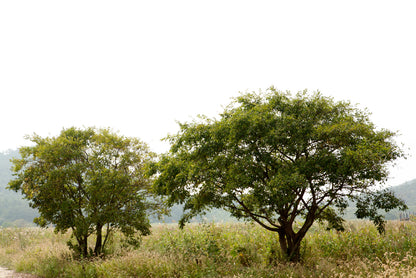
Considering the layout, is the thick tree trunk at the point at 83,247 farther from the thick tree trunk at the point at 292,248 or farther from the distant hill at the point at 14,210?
the distant hill at the point at 14,210

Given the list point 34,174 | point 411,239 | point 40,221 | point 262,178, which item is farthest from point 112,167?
point 411,239

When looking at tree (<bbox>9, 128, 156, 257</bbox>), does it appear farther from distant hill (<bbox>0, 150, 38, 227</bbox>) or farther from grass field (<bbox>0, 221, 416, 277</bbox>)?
distant hill (<bbox>0, 150, 38, 227</bbox>)

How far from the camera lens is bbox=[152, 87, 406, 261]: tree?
767cm

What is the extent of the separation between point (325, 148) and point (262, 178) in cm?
195

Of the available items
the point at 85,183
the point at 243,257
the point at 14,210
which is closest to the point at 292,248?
the point at 243,257

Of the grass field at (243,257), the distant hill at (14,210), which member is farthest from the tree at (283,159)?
the distant hill at (14,210)

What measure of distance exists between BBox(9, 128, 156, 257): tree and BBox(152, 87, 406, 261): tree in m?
3.01

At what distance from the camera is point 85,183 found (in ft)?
39.5

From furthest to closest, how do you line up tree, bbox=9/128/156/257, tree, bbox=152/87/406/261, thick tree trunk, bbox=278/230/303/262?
tree, bbox=9/128/156/257 < thick tree trunk, bbox=278/230/303/262 < tree, bbox=152/87/406/261

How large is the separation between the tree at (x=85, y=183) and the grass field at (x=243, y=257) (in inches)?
58.4

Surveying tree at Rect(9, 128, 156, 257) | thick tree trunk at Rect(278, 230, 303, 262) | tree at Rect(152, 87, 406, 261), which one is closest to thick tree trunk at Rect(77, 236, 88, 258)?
tree at Rect(9, 128, 156, 257)

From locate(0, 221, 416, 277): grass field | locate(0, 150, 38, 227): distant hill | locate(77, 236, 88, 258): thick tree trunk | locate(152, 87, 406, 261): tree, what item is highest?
locate(0, 150, 38, 227): distant hill

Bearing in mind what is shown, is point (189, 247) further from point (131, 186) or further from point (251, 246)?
point (131, 186)

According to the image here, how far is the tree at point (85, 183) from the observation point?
460 inches
